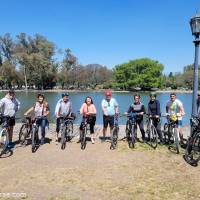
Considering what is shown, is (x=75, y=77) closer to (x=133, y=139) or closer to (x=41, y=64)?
(x=41, y=64)

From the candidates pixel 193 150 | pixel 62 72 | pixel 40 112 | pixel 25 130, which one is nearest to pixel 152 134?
pixel 193 150

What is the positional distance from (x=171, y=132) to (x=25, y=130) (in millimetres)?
4694

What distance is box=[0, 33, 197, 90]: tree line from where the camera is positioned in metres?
85.9

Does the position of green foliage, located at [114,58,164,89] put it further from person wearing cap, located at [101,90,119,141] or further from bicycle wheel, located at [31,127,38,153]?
bicycle wheel, located at [31,127,38,153]

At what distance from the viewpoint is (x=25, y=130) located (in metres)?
11.2

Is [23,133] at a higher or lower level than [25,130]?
lower

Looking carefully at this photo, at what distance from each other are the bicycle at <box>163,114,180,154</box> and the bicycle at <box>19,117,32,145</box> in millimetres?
4378

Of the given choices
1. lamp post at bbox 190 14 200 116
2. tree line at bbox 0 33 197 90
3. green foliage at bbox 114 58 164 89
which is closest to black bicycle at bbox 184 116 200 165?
lamp post at bbox 190 14 200 116

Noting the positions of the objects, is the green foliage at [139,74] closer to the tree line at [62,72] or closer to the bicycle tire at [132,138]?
the tree line at [62,72]

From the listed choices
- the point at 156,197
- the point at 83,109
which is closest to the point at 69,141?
the point at 83,109

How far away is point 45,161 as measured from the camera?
28.2ft

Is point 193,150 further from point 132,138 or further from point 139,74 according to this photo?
point 139,74

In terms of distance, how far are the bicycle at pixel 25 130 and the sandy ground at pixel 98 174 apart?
813 millimetres

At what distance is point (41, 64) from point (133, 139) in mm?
76466
